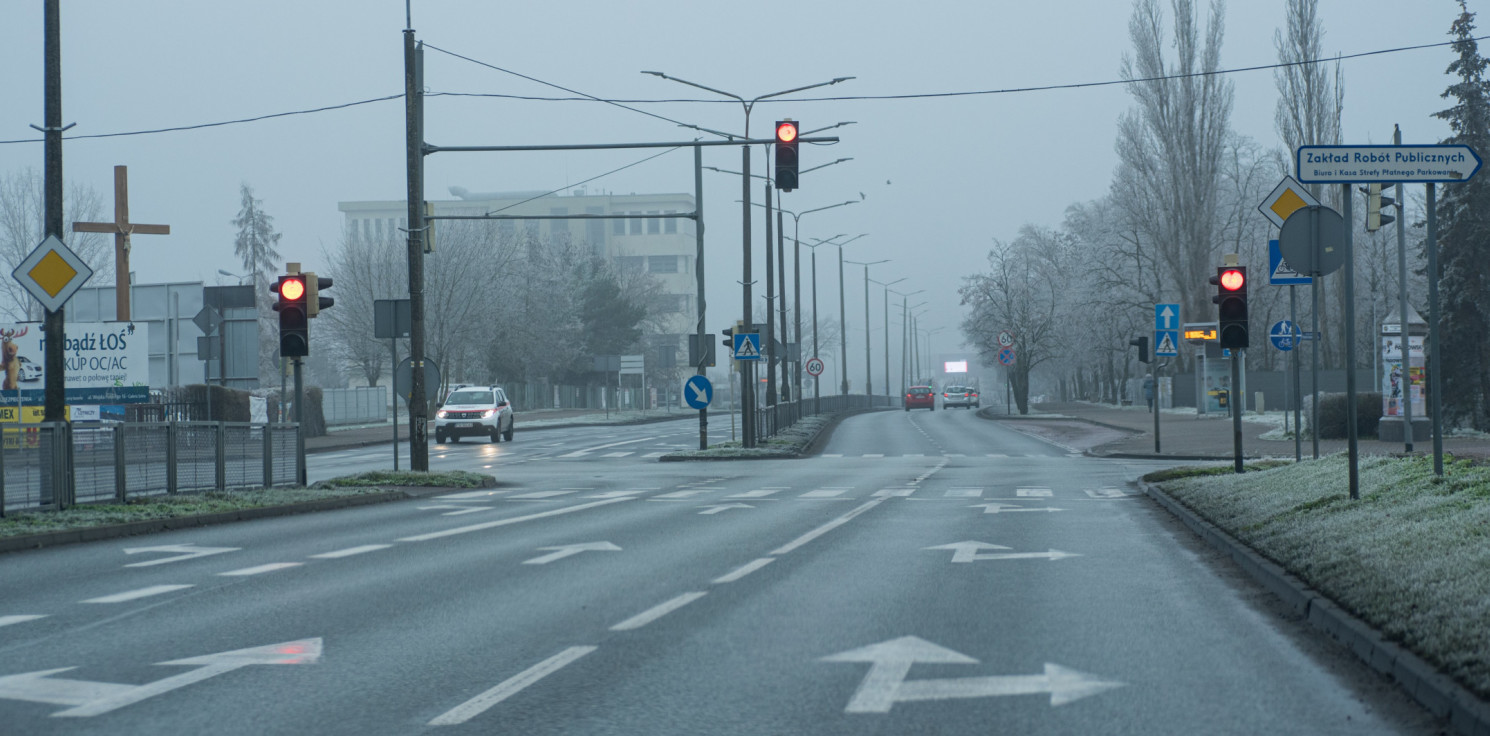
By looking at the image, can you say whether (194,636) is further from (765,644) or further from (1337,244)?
(1337,244)

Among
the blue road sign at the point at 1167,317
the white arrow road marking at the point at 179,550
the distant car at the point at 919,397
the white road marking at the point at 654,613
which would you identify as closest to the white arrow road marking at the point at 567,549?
the white road marking at the point at 654,613

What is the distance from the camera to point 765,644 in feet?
25.2

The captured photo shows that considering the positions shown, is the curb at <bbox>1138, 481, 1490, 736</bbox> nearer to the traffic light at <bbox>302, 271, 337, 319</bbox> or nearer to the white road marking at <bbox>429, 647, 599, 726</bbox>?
the white road marking at <bbox>429, 647, 599, 726</bbox>

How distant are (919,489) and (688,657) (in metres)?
15.1

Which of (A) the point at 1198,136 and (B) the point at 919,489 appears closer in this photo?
(B) the point at 919,489

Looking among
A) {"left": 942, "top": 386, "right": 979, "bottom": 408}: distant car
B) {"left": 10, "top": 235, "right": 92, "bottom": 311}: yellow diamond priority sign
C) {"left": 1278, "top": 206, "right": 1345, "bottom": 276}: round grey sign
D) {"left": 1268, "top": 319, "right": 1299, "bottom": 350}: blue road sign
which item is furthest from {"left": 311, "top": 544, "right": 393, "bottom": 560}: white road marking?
{"left": 942, "top": 386, "right": 979, "bottom": 408}: distant car

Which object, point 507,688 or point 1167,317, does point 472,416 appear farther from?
point 507,688

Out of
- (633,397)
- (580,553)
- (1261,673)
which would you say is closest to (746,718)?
(1261,673)

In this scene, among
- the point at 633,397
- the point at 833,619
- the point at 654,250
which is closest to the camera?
the point at 833,619

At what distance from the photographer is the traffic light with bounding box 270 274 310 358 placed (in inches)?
812

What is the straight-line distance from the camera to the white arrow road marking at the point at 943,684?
20.6ft

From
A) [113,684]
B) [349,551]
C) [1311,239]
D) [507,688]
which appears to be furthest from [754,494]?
[113,684]

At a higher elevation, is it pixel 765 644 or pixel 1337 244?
pixel 1337 244

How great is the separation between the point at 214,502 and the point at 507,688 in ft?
39.5
